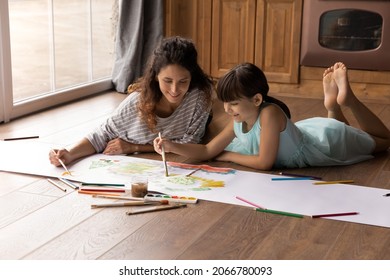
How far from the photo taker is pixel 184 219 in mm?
2195

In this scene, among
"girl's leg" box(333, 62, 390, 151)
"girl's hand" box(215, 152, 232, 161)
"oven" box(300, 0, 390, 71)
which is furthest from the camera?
"oven" box(300, 0, 390, 71)

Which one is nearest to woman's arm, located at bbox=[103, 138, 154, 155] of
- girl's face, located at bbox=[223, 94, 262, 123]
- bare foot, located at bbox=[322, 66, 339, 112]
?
girl's face, located at bbox=[223, 94, 262, 123]

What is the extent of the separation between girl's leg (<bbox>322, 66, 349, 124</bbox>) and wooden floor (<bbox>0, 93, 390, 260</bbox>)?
624 millimetres

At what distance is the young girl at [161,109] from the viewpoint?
281cm

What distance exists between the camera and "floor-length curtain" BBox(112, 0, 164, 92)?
4.42 m

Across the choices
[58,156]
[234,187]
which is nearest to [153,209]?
[234,187]

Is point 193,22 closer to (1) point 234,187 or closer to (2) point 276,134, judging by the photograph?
(2) point 276,134

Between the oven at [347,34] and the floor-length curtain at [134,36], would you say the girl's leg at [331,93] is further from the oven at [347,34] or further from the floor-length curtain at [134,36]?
the floor-length curtain at [134,36]

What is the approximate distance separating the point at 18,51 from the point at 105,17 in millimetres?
911

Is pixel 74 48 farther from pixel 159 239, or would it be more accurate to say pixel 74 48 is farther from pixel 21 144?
pixel 159 239

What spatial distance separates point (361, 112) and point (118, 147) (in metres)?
1.09

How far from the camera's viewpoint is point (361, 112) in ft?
9.91

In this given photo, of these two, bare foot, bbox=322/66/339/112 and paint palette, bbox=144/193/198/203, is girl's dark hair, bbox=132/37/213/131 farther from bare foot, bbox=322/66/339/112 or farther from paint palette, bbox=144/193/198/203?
paint palette, bbox=144/193/198/203

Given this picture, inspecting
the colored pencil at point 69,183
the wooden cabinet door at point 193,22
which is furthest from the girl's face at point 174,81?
the wooden cabinet door at point 193,22
